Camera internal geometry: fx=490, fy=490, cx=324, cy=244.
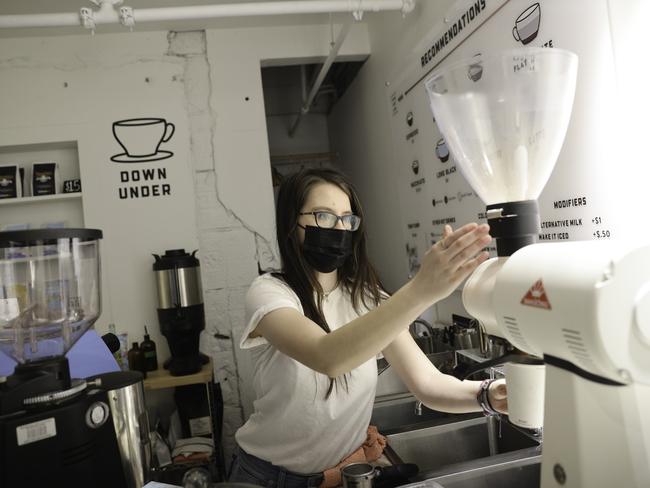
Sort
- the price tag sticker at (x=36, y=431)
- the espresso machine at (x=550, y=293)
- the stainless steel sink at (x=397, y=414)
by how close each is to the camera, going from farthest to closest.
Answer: the stainless steel sink at (x=397, y=414), the price tag sticker at (x=36, y=431), the espresso machine at (x=550, y=293)

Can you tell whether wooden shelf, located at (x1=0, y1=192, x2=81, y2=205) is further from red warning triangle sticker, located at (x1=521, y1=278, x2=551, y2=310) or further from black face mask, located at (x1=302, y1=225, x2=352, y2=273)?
red warning triangle sticker, located at (x1=521, y1=278, x2=551, y2=310)

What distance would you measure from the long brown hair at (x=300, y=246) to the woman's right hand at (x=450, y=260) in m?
0.56

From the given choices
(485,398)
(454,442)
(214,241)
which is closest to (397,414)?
(454,442)

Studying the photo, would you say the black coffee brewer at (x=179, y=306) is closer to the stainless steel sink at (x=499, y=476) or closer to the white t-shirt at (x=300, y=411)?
the white t-shirt at (x=300, y=411)

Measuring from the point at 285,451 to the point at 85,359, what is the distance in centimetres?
58

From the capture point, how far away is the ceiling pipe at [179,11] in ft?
7.53

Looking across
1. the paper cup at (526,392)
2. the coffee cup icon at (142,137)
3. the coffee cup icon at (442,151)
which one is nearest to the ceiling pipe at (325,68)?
the coffee cup icon at (442,151)

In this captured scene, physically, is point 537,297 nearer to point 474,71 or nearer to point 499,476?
point 474,71

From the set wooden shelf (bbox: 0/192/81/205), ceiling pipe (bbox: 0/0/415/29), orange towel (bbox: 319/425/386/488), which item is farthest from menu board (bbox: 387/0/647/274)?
wooden shelf (bbox: 0/192/81/205)

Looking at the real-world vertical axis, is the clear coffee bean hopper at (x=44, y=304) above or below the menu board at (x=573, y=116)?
below

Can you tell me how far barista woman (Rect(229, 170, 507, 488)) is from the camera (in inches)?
48.9

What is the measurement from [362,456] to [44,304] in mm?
891

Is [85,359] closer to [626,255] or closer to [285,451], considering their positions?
[285,451]

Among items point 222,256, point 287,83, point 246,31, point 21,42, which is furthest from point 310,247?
point 287,83
